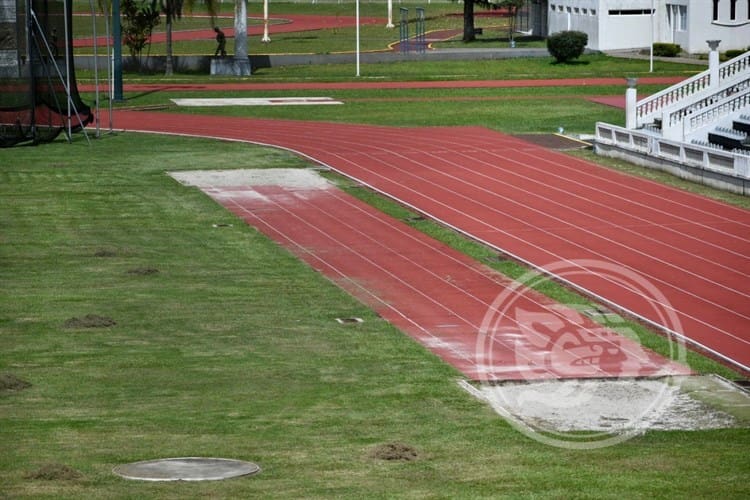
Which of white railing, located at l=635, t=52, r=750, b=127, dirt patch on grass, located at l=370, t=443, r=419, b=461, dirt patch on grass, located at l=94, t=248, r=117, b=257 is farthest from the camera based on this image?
white railing, located at l=635, t=52, r=750, b=127

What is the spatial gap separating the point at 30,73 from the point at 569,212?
20611mm

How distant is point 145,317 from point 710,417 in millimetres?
9898

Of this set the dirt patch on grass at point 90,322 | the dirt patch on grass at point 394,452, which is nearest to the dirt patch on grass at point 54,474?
the dirt patch on grass at point 394,452

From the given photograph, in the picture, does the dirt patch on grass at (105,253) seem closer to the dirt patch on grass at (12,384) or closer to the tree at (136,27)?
the dirt patch on grass at (12,384)

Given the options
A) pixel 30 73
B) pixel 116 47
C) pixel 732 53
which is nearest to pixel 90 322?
pixel 30 73

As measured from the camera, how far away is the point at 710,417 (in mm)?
19031

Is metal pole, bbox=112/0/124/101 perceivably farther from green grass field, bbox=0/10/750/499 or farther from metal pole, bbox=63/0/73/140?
green grass field, bbox=0/10/750/499

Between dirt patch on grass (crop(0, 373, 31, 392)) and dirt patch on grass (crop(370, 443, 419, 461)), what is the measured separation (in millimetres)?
5522

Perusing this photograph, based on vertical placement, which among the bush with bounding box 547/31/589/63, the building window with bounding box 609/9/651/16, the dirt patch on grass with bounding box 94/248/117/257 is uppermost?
the building window with bounding box 609/9/651/16

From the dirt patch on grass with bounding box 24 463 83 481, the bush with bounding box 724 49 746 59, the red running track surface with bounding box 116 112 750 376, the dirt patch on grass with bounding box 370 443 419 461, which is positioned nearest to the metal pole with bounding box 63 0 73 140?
the red running track surface with bounding box 116 112 750 376

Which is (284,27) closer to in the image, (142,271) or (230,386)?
(142,271)

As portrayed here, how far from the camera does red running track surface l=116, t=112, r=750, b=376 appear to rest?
87.0 ft

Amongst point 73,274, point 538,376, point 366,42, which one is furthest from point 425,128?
point 366,42

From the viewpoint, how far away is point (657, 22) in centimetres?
8869
